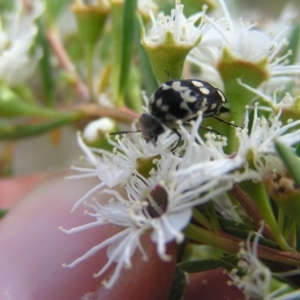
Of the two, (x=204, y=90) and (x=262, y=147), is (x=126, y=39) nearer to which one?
(x=204, y=90)

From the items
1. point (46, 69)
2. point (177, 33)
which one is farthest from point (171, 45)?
point (46, 69)

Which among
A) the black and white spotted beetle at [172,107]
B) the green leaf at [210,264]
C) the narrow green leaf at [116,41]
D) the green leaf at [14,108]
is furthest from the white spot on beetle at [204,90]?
the green leaf at [14,108]

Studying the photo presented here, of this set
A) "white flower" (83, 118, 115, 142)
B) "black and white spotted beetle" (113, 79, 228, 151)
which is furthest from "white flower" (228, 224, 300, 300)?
"white flower" (83, 118, 115, 142)

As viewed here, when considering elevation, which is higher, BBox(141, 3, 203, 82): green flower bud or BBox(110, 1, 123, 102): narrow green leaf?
BBox(141, 3, 203, 82): green flower bud

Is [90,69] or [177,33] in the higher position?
[177,33]

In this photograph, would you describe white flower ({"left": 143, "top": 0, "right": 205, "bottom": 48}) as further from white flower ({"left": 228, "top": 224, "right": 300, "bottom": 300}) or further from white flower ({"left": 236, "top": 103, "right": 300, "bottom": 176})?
white flower ({"left": 228, "top": 224, "right": 300, "bottom": 300})

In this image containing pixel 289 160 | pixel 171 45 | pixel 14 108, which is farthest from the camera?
pixel 14 108
